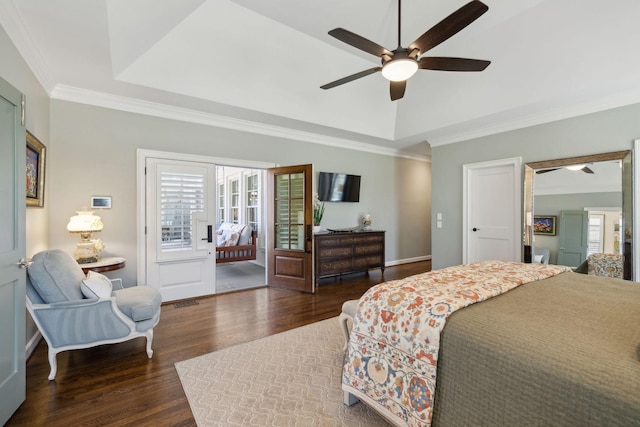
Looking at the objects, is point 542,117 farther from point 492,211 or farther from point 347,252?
point 347,252

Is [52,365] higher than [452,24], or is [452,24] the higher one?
[452,24]

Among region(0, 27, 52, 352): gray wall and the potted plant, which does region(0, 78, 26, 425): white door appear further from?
the potted plant

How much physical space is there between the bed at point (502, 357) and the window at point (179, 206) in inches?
128

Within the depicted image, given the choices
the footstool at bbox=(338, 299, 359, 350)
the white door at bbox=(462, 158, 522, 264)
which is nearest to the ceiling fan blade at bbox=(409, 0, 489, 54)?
the footstool at bbox=(338, 299, 359, 350)

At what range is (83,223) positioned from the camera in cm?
313

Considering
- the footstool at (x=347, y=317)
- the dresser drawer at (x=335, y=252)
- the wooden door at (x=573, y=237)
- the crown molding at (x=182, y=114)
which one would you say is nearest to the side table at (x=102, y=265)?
the crown molding at (x=182, y=114)

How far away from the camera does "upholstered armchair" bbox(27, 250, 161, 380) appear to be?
85.9 inches

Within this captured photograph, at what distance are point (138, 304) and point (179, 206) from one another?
1.85 metres

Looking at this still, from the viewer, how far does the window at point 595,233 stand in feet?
11.8

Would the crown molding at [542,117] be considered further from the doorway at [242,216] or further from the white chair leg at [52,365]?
the white chair leg at [52,365]

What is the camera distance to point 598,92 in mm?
3441

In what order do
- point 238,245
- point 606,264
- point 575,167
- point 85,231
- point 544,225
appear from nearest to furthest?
point 85,231 → point 606,264 → point 575,167 → point 544,225 → point 238,245

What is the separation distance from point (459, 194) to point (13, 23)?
5.83 m

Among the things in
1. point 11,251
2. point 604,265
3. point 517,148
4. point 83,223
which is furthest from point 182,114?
point 604,265
